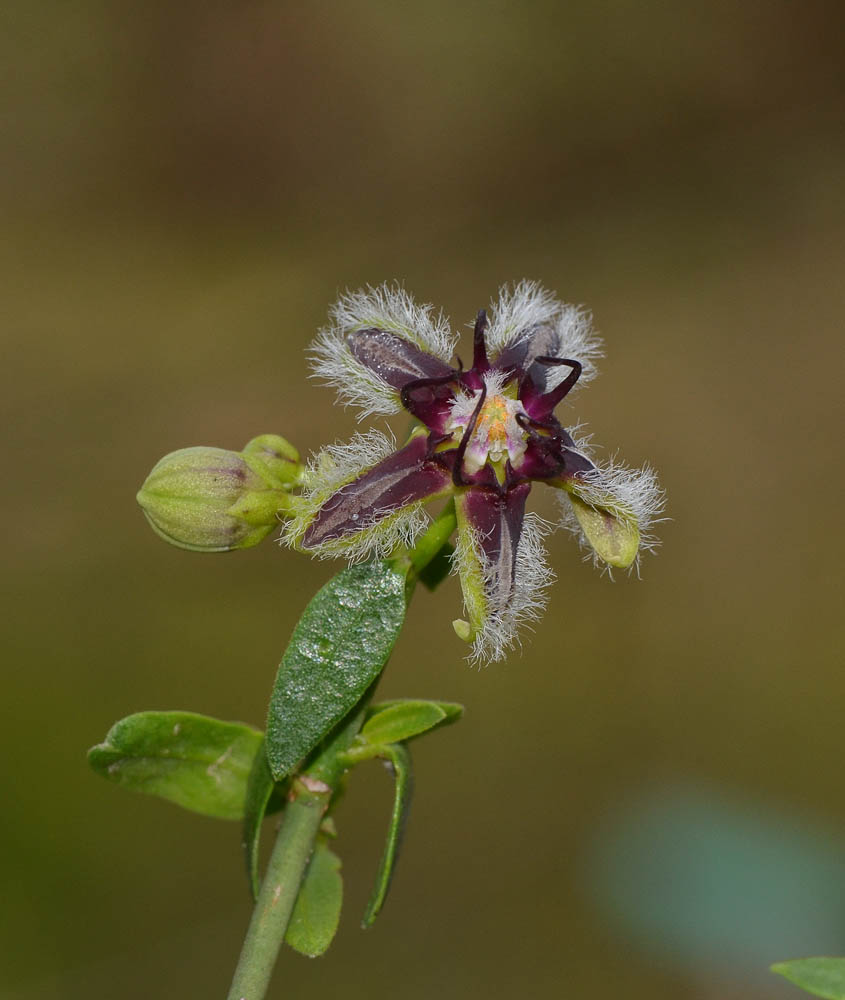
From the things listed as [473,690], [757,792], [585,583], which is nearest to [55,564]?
[473,690]

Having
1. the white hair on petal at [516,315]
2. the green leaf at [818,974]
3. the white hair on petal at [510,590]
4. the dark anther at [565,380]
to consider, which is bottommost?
the green leaf at [818,974]

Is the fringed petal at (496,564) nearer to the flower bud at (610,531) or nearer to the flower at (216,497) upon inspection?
the flower bud at (610,531)

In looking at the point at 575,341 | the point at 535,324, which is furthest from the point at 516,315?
the point at 575,341

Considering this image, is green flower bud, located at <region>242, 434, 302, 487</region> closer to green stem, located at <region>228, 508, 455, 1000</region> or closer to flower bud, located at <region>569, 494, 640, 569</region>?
green stem, located at <region>228, 508, 455, 1000</region>

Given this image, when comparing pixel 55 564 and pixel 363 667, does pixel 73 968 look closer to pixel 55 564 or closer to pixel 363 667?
pixel 55 564

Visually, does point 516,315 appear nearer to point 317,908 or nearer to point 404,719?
point 404,719

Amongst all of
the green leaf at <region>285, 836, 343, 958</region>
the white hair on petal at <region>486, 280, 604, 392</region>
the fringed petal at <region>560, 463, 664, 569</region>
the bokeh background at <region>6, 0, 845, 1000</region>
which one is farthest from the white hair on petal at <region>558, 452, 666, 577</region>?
the bokeh background at <region>6, 0, 845, 1000</region>

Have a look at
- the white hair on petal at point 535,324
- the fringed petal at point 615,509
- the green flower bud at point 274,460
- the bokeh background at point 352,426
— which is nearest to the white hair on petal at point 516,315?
the white hair on petal at point 535,324
